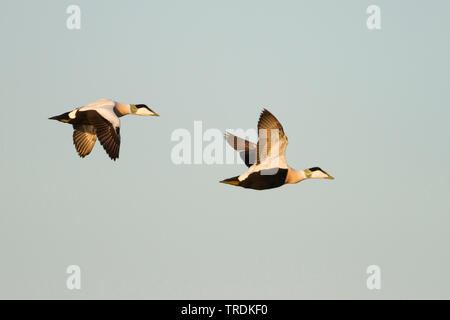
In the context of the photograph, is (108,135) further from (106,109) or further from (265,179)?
(265,179)

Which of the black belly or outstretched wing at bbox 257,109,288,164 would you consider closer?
outstretched wing at bbox 257,109,288,164

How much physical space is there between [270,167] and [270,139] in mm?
978

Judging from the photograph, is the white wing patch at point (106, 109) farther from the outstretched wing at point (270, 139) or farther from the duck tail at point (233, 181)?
the outstretched wing at point (270, 139)

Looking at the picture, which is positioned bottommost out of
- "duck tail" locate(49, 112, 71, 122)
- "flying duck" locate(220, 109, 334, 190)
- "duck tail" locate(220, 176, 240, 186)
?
"duck tail" locate(220, 176, 240, 186)

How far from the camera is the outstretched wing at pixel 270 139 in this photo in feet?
61.3

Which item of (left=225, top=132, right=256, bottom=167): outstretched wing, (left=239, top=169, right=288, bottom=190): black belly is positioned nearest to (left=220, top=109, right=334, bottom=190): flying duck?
(left=239, top=169, right=288, bottom=190): black belly

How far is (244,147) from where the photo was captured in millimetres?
21922

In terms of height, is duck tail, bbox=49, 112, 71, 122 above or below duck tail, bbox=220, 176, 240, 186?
above

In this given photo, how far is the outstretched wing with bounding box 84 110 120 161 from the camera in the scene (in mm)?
20312

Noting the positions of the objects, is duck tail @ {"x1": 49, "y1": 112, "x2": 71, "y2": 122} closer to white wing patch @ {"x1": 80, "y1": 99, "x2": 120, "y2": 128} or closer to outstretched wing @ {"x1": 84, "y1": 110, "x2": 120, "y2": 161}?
A: white wing patch @ {"x1": 80, "y1": 99, "x2": 120, "y2": 128}

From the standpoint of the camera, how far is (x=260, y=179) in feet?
65.7

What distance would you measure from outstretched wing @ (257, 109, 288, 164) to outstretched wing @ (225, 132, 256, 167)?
56.1 inches

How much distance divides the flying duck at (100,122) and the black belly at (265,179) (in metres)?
3.34

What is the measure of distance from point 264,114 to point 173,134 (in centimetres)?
228
